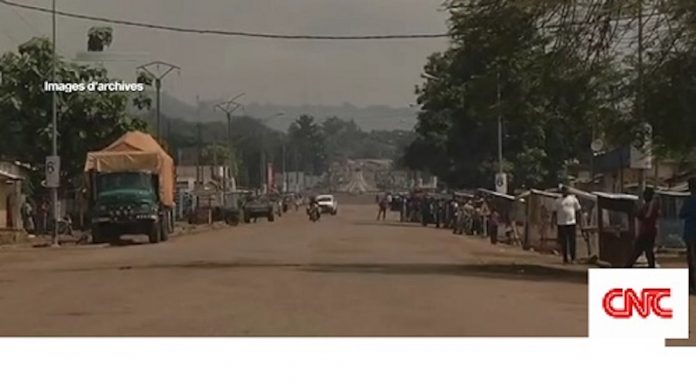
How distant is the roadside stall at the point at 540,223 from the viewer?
28.8 meters

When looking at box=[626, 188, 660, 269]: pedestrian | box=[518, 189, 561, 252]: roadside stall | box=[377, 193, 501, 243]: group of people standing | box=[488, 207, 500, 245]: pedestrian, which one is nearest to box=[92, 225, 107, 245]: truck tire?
box=[488, 207, 500, 245]: pedestrian

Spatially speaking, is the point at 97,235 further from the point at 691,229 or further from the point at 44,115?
the point at 691,229

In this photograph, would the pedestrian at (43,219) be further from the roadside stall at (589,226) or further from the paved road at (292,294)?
the roadside stall at (589,226)

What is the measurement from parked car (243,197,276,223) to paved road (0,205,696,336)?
36.6 m

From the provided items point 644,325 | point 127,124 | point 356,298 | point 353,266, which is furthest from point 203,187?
point 644,325

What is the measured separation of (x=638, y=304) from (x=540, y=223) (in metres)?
20.5

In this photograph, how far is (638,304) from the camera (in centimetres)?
995

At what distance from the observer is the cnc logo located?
9953 millimetres

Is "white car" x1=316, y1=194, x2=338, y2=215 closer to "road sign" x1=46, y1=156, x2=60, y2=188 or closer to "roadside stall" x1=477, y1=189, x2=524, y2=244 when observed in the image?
"roadside stall" x1=477, y1=189, x2=524, y2=244

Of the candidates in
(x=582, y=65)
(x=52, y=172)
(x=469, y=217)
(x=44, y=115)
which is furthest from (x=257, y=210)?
(x=582, y=65)

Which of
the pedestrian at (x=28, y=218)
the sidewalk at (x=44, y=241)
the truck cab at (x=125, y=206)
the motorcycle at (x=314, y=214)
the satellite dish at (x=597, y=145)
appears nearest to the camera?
the satellite dish at (x=597, y=145)

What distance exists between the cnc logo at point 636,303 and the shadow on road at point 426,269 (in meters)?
8.44

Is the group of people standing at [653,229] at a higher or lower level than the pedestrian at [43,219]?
higher

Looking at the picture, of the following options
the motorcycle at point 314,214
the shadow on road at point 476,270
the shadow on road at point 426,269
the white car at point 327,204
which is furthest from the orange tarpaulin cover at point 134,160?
the white car at point 327,204
